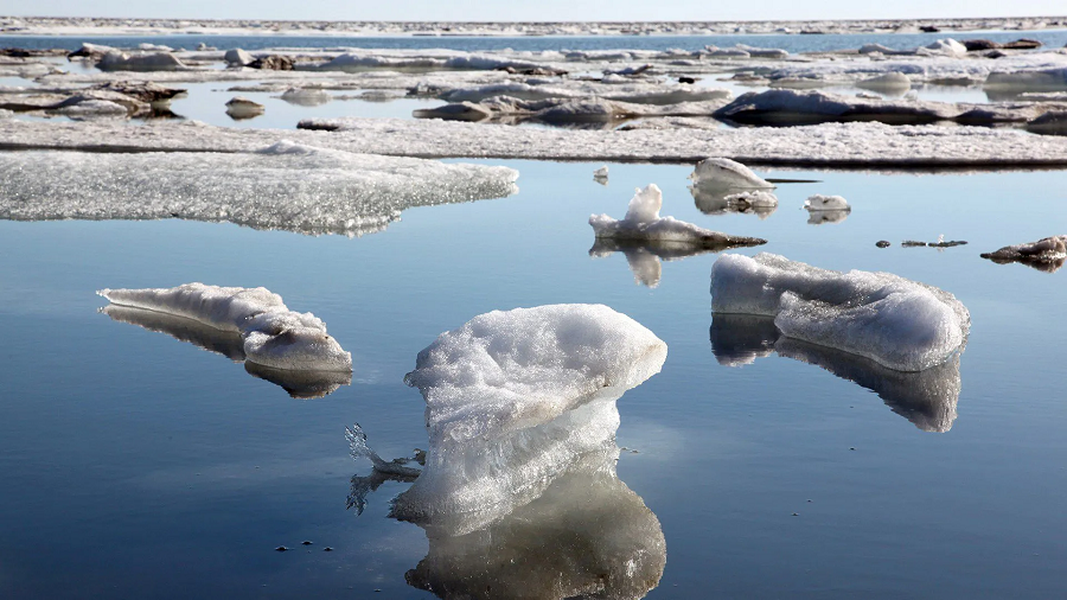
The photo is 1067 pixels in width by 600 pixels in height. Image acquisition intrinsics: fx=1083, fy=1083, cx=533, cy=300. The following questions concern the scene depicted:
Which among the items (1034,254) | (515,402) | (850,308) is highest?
(515,402)

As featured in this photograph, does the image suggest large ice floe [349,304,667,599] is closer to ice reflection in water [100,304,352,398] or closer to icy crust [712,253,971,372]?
ice reflection in water [100,304,352,398]

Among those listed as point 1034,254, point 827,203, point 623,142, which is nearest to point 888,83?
point 623,142

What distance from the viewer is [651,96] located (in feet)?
49.9

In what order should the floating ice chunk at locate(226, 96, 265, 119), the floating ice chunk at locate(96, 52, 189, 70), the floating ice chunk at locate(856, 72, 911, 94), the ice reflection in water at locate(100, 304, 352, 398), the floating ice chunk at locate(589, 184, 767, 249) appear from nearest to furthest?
the ice reflection in water at locate(100, 304, 352, 398), the floating ice chunk at locate(589, 184, 767, 249), the floating ice chunk at locate(226, 96, 265, 119), the floating ice chunk at locate(856, 72, 911, 94), the floating ice chunk at locate(96, 52, 189, 70)

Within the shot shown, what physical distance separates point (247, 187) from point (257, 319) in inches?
117

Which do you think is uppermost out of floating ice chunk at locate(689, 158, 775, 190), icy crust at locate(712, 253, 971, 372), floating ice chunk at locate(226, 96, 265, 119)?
icy crust at locate(712, 253, 971, 372)

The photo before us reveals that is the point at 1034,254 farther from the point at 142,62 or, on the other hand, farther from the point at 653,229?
the point at 142,62

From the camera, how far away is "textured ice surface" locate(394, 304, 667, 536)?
7.65 ft

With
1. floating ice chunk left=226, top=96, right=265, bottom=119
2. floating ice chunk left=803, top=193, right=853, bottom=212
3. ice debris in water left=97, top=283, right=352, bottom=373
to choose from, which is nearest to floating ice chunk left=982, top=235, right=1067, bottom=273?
floating ice chunk left=803, top=193, right=853, bottom=212

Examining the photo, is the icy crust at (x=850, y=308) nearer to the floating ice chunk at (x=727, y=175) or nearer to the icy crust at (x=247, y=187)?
the icy crust at (x=247, y=187)

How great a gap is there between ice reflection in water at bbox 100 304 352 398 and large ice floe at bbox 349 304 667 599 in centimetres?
44

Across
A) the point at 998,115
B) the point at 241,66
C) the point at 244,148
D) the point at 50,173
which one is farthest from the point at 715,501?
the point at 241,66

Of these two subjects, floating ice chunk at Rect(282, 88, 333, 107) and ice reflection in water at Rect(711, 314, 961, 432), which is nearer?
ice reflection in water at Rect(711, 314, 961, 432)

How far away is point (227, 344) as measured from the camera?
3.64 m
